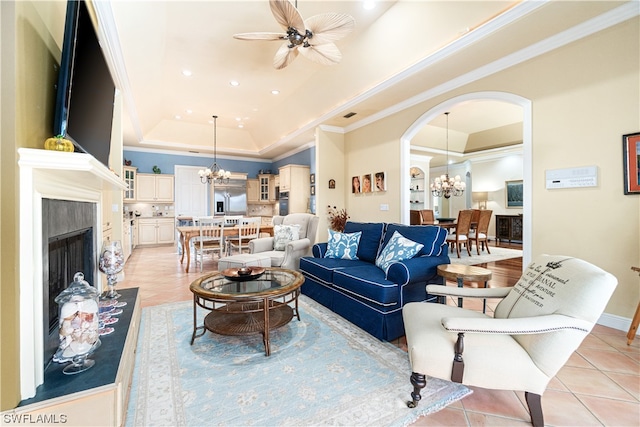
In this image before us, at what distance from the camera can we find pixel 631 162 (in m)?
2.35

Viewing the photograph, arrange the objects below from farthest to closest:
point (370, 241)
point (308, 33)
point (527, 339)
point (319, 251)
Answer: point (319, 251) < point (370, 241) < point (308, 33) < point (527, 339)

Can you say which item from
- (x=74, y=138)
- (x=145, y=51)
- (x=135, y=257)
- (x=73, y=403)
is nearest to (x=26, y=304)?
(x=73, y=403)

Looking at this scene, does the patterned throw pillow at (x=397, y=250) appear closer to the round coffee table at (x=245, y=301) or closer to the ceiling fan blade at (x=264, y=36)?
the round coffee table at (x=245, y=301)

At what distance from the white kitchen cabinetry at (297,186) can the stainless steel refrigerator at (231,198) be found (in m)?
1.90

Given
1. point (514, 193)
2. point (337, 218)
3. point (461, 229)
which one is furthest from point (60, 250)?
point (514, 193)

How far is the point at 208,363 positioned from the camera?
77.9 inches

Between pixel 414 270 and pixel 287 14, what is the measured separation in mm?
2472

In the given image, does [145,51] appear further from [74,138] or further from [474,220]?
[474,220]

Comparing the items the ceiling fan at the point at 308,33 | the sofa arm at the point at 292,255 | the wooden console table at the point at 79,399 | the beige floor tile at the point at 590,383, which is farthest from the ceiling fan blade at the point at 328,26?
the beige floor tile at the point at 590,383

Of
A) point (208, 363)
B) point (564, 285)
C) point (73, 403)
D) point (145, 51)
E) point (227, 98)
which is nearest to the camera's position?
point (73, 403)

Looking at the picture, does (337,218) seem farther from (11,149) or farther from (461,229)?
(11,149)

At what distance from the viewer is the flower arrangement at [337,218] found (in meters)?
5.75

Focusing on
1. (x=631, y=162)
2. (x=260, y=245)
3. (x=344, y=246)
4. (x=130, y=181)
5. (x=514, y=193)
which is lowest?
(x=260, y=245)

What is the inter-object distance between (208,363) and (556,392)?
2.26 metres
